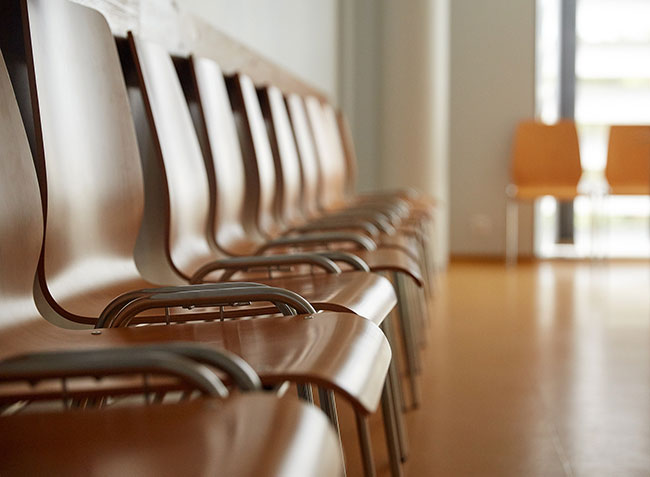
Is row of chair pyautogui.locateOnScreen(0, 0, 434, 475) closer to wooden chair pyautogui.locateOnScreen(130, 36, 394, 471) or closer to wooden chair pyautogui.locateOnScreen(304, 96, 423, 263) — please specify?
wooden chair pyautogui.locateOnScreen(130, 36, 394, 471)

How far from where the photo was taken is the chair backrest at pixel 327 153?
4453 millimetres

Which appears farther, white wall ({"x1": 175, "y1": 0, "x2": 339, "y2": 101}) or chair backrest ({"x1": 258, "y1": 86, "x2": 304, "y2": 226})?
white wall ({"x1": 175, "y1": 0, "x2": 339, "y2": 101})

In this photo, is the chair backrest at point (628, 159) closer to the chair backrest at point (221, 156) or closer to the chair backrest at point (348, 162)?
the chair backrest at point (348, 162)

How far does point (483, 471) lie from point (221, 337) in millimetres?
1096

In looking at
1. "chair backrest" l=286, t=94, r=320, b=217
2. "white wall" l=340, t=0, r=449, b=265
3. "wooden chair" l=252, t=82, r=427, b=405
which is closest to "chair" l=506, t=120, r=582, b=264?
"white wall" l=340, t=0, r=449, b=265

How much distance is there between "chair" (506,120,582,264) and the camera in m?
6.97

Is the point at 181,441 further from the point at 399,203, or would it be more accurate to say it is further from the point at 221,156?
the point at 399,203

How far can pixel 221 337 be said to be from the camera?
1.21 meters

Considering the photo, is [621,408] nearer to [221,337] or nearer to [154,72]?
[154,72]

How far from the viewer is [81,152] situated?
1.67 metres

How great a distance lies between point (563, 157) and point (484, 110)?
71 cm

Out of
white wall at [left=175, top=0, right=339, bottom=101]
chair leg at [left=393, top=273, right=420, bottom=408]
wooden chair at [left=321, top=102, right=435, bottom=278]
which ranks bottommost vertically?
chair leg at [left=393, top=273, right=420, bottom=408]

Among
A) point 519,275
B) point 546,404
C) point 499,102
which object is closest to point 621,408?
point 546,404

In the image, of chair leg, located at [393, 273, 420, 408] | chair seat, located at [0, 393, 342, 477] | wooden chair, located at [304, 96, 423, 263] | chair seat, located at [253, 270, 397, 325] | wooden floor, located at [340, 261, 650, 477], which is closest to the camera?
chair seat, located at [0, 393, 342, 477]
